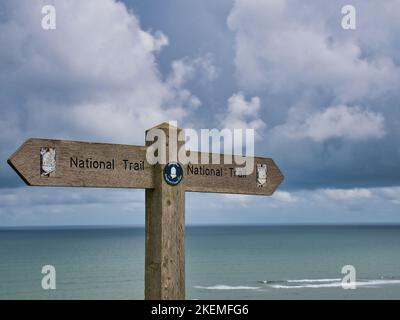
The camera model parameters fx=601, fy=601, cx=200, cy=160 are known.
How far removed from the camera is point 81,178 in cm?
511

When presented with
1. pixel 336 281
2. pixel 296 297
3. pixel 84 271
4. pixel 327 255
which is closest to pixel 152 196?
pixel 296 297

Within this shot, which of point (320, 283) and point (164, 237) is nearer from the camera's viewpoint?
point (164, 237)

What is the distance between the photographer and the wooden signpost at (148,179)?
495 cm

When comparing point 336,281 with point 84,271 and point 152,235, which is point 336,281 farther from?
point 152,235

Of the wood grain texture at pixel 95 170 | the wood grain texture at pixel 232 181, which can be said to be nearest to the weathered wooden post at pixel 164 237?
the wood grain texture at pixel 95 170

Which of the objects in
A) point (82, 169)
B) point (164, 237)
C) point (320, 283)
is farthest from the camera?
point (320, 283)

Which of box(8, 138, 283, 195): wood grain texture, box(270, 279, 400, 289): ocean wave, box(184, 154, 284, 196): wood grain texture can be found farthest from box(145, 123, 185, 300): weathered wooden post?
box(270, 279, 400, 289): ocean wave

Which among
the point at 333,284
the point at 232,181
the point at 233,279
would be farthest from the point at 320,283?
the point at 232,181

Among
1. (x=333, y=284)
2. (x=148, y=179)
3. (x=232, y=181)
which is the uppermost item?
(x=232, y=181)

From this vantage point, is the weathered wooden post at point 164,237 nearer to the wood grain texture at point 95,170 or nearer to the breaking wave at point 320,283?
the wood grain texture at point 95,170

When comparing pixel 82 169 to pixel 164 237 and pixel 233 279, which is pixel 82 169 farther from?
pixel 233 279

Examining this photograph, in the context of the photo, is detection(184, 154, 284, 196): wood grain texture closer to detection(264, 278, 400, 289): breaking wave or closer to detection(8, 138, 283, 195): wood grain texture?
detection(8, 138, 283, 195): wood grain texture

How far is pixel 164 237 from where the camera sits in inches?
213

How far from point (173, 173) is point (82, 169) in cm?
86
